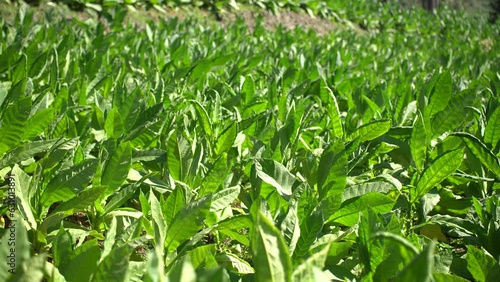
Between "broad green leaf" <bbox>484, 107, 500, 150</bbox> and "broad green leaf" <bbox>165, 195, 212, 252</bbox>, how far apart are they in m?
1.09

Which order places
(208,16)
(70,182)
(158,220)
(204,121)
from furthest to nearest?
(208,16) → (204,121) → (70,182) → (158,220)

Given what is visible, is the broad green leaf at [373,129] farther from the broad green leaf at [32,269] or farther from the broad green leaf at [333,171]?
the broad green leaf at [32,269]

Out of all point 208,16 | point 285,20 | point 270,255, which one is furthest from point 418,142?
point 285,20

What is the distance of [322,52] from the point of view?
491 cm

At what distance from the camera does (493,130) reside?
5.72ft

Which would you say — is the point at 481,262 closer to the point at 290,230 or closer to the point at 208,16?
the point at 290,230

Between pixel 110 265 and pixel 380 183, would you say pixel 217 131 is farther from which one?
pixel 110 265

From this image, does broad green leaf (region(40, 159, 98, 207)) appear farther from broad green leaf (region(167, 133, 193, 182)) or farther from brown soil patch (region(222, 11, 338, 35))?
brown soil patch (region(222, 11, 338, 35))

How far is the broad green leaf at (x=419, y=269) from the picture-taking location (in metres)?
0.70

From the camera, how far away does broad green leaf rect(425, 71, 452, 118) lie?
197cm

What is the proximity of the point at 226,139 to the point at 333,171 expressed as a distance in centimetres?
41

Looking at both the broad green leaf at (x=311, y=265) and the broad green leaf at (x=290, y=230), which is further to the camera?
the broad green leaf at (x=290, y=230)

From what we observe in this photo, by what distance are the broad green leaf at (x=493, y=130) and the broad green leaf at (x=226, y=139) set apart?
2.73 ft

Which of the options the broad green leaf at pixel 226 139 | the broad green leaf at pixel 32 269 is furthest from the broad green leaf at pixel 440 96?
the broad green leaf at pixel 32 269
